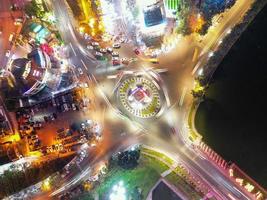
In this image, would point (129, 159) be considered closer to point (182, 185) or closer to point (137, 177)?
point (137, 177)

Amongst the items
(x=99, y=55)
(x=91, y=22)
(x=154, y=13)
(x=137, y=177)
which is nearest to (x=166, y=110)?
(x=137, y=177)

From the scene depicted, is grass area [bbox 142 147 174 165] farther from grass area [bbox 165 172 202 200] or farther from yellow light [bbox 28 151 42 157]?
yellow light [bbox 28 151 42 157]

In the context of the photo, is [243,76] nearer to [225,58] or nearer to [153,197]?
[225,58]

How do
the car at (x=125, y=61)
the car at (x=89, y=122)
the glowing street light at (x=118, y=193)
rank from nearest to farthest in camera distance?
the glowing street light at (x=118, y=193), the car at (x=89, y=122), the car at (x=125, y=61)

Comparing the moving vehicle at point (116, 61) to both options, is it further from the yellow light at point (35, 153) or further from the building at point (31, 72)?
the yellow light at point (35, 153)

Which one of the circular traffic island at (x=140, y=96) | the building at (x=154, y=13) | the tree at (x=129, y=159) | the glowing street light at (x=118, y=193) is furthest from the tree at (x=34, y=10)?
the glowing street light at (x=118, y=193)

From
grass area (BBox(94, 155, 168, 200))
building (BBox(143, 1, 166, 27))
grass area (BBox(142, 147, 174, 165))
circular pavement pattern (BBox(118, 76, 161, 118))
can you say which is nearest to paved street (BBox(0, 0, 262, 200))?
grass area (BBox(142, 147, 174, 165))
